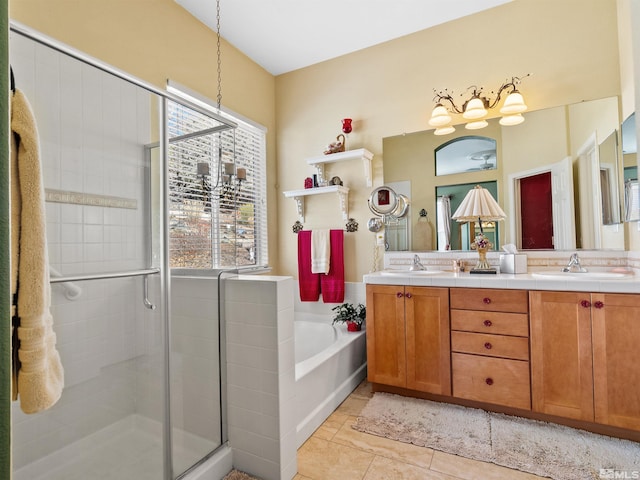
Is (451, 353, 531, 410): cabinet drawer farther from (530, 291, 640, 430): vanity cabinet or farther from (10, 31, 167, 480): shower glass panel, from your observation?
(10, 31, 167, 480): shower glass panel

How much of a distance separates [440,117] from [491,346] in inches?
67.8

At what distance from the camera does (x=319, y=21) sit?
2.59 meters

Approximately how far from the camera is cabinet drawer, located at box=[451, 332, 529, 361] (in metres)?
1.89

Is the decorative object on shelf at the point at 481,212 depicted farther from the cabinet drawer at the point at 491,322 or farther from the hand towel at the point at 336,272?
the hand towel at the point at 336,272

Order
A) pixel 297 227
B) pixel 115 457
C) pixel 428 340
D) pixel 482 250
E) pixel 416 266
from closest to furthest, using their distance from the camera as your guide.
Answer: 1. pixel 115 457
2. pixel 428 340
3. pixel 482 250
4. pixel 416 266
5. pixel 297 227

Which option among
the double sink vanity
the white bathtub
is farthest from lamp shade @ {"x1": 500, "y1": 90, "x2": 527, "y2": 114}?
the white bathtub

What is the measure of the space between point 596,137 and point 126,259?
9.46 feet

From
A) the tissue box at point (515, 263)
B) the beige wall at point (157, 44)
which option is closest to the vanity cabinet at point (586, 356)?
the tissue box at point (515, 263)

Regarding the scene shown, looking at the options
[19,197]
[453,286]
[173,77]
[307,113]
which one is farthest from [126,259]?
[307,113]

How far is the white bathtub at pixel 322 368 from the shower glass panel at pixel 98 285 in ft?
2.43

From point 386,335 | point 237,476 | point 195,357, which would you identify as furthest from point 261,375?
point 386,335

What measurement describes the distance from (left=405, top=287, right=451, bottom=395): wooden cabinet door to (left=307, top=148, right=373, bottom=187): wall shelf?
3.85ft

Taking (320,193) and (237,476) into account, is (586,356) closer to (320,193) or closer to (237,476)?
(237,476)

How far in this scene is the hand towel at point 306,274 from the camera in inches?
121
